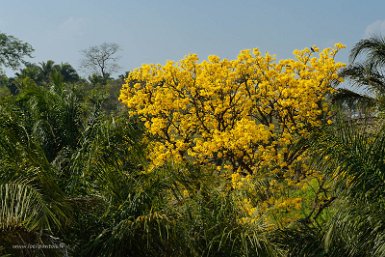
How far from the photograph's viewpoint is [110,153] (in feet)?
20.6

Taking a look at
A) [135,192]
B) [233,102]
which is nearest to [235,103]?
[233,102]

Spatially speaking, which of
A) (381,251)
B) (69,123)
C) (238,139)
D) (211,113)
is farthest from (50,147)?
(211,113)

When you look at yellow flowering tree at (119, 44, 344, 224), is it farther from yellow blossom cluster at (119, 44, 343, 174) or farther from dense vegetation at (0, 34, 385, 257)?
dense vegetation at (0, 34, 385, 257)

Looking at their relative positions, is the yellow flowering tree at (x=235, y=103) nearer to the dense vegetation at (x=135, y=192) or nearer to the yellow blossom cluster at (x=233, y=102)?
the yellow blossom cluster at (x=233, y=102)

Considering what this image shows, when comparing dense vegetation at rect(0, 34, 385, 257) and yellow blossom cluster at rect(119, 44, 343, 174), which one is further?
yellow blossom cluster at rect(119, 44, 343, 174)

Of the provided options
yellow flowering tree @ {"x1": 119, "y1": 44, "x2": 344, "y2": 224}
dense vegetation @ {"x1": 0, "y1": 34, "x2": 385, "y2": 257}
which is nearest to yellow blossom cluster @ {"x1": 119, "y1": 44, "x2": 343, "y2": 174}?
yellow flowering tree @ {"x1": 119, "y1": 44, "x2": 344, "y2": 224}

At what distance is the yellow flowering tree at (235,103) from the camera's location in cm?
1104

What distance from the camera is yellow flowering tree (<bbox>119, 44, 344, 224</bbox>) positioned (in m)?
11.0

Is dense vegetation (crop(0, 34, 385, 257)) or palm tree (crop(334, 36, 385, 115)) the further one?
palm tree (crop(334, 36, 385, 115))

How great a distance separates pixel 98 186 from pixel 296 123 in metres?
6.28

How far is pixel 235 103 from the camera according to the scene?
11.7m

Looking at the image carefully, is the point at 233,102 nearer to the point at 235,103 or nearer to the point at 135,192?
the point at 235,103

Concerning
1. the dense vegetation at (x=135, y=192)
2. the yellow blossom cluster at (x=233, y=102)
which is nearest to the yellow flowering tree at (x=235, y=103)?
the yellow blossom cluster at (x=233, y=102)

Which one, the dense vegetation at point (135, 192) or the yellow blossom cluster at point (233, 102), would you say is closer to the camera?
the dense vegetation at point (135, 192)
